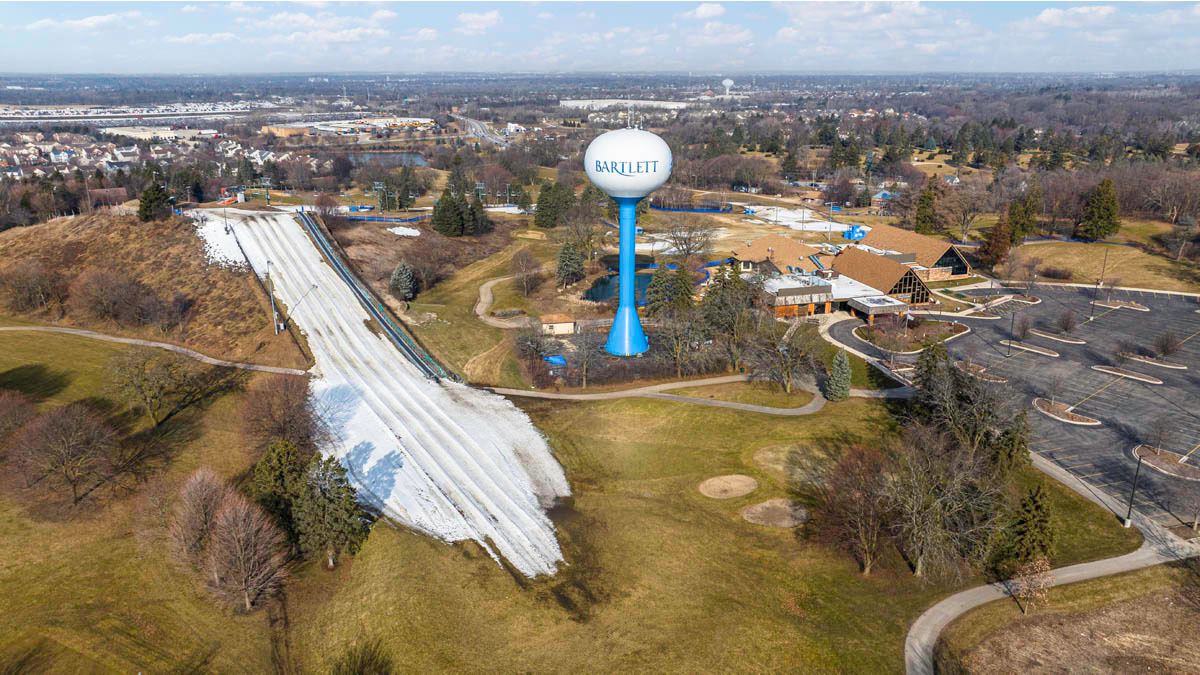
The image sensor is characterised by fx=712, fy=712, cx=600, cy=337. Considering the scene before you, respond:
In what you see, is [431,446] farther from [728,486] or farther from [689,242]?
[689,242]

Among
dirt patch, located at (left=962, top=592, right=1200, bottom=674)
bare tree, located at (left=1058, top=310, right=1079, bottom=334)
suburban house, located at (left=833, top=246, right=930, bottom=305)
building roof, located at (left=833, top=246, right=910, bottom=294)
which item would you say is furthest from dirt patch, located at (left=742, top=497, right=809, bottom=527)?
building roof, located at (left=833, top=246, right=910, bottom=294)

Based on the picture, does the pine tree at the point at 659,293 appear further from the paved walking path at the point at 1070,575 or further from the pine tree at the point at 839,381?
the paved walking path at the point at 1070,575

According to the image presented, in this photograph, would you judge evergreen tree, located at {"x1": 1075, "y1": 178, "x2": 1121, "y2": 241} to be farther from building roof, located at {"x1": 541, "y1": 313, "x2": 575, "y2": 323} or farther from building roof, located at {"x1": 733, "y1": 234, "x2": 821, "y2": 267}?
building roof, located at {"x1": 541, "y1": 313, "x2": 575, "y2": 323}

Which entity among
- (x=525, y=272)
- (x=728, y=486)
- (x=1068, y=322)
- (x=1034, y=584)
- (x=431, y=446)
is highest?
(x=525, y=272)

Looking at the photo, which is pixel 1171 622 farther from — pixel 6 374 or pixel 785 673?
pixel 6 374

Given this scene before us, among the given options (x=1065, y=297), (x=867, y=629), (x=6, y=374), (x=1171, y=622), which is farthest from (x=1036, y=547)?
(x=6, y=374)

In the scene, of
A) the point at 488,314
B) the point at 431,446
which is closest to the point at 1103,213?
the point at 488,314

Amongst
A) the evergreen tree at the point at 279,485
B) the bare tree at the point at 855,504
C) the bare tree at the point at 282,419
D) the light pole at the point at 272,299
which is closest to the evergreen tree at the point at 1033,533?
the bare tree at the point at 855,504
